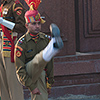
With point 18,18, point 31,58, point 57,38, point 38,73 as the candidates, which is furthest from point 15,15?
point 57,38

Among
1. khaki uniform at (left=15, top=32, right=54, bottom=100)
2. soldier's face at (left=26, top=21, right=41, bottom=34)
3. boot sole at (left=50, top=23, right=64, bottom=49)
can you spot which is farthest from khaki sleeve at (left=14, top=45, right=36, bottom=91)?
boot sole at (left=50, top=23, right=64, bottom=49)

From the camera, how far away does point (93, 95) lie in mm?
7062

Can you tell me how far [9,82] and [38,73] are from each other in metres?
1.33

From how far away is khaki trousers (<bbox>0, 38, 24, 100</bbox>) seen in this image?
5215mm

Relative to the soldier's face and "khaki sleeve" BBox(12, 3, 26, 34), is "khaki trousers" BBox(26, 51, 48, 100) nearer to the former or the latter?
the soldier's face

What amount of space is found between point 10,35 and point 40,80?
1296 mm

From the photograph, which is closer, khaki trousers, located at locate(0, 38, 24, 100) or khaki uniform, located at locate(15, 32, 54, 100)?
khaki uniform, located at locate(15, 32, 54, 100)

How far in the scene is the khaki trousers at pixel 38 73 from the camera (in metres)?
3.80

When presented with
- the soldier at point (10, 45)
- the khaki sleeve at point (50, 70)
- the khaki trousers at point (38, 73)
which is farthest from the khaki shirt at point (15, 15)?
the khaki trousers at point (38, 73)

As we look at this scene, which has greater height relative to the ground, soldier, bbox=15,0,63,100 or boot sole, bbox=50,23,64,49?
boot sole, bbox=50,23,64,49

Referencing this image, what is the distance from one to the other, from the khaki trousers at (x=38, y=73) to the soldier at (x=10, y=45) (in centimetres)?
107

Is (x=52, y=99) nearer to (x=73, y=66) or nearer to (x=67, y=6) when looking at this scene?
(x=73, y=66)

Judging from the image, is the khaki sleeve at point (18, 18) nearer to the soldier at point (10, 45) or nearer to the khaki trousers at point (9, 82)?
the soldier at point (10, 45)

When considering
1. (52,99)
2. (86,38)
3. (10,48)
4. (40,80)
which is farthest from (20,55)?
(86,38)
